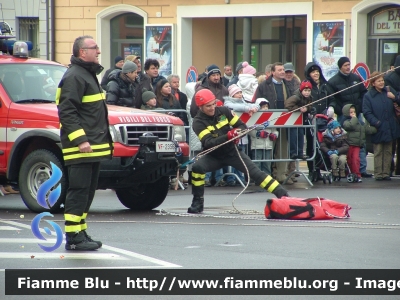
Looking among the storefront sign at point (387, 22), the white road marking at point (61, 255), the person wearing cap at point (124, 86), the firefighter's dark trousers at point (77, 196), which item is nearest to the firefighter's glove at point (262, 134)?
the person wearing cap at point (124, 86)

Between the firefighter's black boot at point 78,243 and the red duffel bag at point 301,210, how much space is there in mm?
2972

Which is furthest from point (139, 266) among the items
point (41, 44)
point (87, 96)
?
point (41, 44)

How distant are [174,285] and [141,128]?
5218mm

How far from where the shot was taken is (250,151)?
17.1m

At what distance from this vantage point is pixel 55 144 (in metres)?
12.5

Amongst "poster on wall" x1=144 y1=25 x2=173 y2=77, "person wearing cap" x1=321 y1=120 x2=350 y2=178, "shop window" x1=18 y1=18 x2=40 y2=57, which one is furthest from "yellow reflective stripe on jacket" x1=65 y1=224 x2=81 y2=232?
"shop window" x1=18 y1=18 x2=40 y2=57

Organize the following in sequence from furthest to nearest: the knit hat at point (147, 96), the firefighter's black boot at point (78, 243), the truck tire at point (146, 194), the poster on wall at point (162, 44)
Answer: the poster on wall at point (162, 44)
the knit hat at point (147, 96)
the truck tire at point (146, 194)
the firefighter's black boot at point (78, 243)

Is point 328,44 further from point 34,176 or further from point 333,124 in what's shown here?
point 34,176

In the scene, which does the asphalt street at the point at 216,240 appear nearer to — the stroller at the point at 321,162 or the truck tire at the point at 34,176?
the truck tire at the point at 34,176

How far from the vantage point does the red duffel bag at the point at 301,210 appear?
11.6 metres

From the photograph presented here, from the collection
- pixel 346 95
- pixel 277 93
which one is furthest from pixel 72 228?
pixel 346 95

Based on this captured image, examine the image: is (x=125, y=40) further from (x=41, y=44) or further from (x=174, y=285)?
(x=174, y=285)

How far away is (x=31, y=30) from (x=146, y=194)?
17.7 metres

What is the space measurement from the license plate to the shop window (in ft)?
57.8
